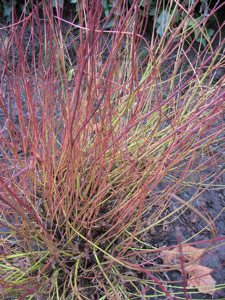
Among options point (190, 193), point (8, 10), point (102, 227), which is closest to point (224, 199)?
point (190, 193)

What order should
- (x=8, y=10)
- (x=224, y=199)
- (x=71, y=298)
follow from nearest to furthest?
1. (x=71, y=298)
2. (x=224, y=199)
3. (x=8, y=10)

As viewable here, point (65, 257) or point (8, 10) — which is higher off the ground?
point (8, 10)

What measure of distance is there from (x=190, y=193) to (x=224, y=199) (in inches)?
6.1

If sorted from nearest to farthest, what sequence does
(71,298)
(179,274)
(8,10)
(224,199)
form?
(71,298)
(179,274)
(224,199)
(8,10)

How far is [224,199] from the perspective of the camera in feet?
4.02

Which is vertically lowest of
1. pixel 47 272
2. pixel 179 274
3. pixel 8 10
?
pixel 179 274

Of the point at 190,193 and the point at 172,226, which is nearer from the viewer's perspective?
the point at 172,226

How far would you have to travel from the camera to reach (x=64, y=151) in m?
0.87

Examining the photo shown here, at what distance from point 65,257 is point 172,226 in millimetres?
464

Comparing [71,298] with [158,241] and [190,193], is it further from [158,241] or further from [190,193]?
[190,193]

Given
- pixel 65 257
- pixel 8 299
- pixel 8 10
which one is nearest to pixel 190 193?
pixel 65 257

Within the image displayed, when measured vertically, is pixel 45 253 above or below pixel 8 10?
below

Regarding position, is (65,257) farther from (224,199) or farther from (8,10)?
(8,10)

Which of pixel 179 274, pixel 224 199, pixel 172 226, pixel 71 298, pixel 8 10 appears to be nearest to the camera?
pixel 71 298
